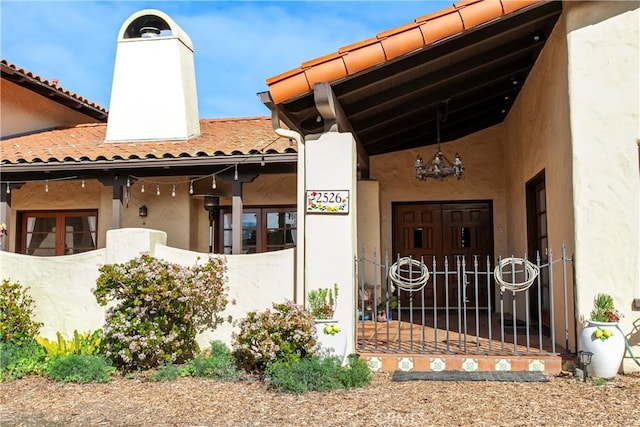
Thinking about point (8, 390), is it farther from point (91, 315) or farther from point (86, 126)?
point (86, 126)

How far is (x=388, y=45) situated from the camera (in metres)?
6.11

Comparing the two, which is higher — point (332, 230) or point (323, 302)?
point (332, 230)

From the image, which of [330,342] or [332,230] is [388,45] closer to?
[332,230]

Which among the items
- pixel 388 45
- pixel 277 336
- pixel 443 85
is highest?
pixel 443 85

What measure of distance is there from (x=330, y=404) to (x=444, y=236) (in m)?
6.50

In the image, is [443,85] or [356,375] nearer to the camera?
[356,375]

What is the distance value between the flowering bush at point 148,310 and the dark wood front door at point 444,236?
5423 mm

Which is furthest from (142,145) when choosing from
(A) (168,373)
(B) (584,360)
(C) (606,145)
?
(B) (584,360)

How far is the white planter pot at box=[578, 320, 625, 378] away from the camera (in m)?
5.73

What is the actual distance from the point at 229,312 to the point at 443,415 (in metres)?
3.09

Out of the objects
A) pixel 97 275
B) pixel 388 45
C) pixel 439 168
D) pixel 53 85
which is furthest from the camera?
pixel 53 85

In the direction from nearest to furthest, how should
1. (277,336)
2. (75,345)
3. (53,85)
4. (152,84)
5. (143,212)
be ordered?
1. (277,336)
2. (75,345)
3. (143,212)
4. (152,84)
5. (53,85)

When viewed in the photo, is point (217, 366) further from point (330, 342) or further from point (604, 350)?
point (604, 350)

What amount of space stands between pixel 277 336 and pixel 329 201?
1.61m
